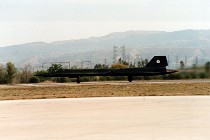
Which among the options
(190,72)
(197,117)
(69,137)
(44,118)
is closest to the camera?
(69,137)

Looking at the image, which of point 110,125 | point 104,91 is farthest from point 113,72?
point 110,125

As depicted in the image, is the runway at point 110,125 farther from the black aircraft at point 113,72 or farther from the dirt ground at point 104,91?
the black aircraft at point 113,72

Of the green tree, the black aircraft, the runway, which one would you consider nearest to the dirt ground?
the runway

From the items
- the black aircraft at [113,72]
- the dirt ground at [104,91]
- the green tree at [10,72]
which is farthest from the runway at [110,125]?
the green tree at [10,72]

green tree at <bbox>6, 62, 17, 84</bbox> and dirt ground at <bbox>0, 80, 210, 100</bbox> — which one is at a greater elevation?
green tree at <bbox>6, 62, 17, 84</bbox>

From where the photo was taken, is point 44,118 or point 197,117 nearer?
point 197,117

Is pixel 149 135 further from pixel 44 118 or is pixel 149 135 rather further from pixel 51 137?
pixel 44 118

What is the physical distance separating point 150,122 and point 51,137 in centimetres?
402

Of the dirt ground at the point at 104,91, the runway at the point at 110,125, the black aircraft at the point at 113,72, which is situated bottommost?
the runway at the point at 110,125

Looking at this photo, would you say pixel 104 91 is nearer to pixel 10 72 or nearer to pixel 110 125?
pixel 110 125

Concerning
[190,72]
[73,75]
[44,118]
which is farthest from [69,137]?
[73,75]

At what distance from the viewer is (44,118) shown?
49.2ft

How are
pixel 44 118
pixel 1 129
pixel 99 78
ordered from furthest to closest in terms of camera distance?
1. pixel 99 78
2. pixel 44 118
3. pixel 1 129

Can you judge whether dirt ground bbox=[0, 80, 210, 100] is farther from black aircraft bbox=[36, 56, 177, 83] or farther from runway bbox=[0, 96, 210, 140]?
black aircraft bbox=[36, 56, 177, 83]
